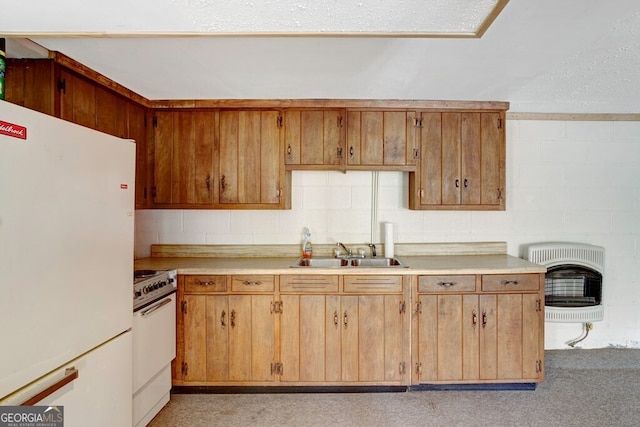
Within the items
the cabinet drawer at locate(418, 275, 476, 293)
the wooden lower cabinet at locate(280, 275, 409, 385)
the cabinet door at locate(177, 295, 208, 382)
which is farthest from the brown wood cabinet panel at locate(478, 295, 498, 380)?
the cabinet door at locate(177, 295, 208, 382)

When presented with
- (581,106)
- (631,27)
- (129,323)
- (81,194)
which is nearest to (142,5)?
(81,194)

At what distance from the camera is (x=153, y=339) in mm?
2232

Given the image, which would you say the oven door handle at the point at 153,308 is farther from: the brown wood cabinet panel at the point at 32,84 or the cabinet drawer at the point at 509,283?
the cabinet drawer at the point at 509,283

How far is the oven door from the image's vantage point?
6.75 feet

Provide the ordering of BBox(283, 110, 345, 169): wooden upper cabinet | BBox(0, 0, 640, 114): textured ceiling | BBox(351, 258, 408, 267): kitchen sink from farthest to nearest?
BBox(351, 258, 408, 267): kitchen sink
BBox(283, 110, 345, 169): wooden upper cabinet
BBox(0, 0, 640, 114): textured ceiling

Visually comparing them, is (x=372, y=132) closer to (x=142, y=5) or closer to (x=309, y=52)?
(x=309, y=52)

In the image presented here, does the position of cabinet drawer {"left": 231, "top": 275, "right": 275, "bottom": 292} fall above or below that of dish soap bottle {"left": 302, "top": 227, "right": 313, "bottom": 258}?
below

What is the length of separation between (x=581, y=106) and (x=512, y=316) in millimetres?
1965

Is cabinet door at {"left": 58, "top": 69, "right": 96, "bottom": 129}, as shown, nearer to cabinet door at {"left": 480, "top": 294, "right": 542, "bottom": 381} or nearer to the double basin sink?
the double basin sink

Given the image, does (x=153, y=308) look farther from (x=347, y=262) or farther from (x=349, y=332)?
(x=347, y=262)

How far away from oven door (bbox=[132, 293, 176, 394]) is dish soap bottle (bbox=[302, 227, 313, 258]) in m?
1.13

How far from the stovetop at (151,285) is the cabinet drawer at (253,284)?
1.44 ft

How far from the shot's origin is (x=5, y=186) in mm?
1120

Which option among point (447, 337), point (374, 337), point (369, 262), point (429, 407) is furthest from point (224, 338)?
point (447, 337)
